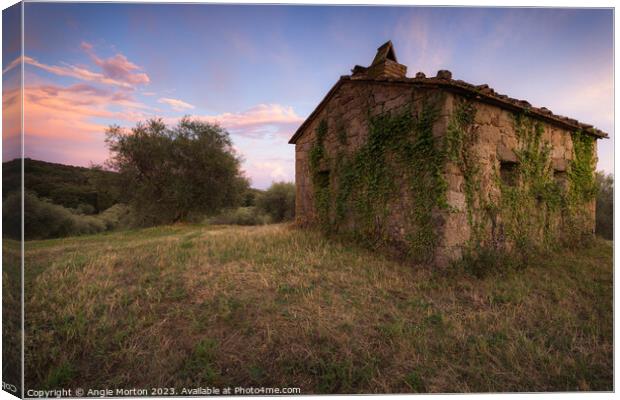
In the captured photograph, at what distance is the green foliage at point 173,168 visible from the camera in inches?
496

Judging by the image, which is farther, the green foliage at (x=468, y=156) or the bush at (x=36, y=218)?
the green foliage at (x=468, y=156)

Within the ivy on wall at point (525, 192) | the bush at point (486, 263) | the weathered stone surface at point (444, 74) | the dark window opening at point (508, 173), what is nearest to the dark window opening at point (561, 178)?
Result: the ivy on wall at point (525, 192)

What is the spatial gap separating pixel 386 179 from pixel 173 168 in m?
11.3

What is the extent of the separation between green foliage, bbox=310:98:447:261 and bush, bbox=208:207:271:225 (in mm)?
9403

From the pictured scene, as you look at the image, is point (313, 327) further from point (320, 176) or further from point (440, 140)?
point (320, 176)

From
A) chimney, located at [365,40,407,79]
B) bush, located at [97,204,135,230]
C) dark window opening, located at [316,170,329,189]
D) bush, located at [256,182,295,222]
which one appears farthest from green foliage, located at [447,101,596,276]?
bush, located at [256,182,295,222]

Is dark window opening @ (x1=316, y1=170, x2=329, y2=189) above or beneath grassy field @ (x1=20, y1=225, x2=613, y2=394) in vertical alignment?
above

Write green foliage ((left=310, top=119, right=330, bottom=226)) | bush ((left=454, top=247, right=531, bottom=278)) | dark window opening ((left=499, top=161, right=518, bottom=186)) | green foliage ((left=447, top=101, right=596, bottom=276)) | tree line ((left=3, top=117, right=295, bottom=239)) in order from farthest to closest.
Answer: tree line ((left=3, top=117, right=295, bottom=239)) < green foliage ((left=310, top=119, right=330, bottom=226)) < dark window opening ((left=499, top=161, right=518, bottom=186)) < green foliage ((left=447, top=101, right=596, bottom=276)) < bush ((left=454, top=247, right=531, bottom=278))

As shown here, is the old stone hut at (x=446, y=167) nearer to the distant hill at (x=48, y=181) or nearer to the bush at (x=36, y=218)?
the distant hill at (x=48, y=181)

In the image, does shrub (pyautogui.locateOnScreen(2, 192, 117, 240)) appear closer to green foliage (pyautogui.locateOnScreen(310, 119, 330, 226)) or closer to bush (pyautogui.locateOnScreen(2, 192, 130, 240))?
bush (pyautogui.locateOnScreen(2, 192, 130, 240))

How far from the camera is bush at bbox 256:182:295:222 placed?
1998cm

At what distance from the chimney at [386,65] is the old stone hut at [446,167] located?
0.03m

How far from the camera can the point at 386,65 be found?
6.05 metres

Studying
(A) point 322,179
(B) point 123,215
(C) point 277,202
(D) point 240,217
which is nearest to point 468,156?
(A) point 322,179
